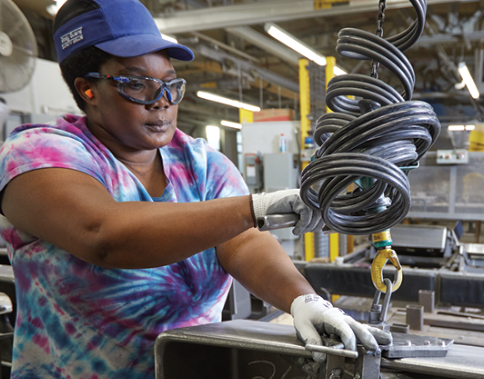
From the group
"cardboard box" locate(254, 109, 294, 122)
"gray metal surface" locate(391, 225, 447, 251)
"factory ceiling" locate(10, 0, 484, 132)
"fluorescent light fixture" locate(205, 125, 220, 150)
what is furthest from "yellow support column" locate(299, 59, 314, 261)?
"fluorescent light fixture" locate(205, 125, 220, 150)

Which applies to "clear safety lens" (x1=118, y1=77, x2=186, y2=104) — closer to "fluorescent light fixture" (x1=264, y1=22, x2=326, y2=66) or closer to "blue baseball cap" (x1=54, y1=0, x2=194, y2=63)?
"blue baseball cap" (x1=54, y1=0, x2=194, y2=63)

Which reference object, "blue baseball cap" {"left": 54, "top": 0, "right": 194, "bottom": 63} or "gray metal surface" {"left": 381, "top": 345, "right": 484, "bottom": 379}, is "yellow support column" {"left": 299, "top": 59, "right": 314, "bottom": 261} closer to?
"blue baseball cap" {"left": 54, "top": 0, "right": 194, "bottom": 63}

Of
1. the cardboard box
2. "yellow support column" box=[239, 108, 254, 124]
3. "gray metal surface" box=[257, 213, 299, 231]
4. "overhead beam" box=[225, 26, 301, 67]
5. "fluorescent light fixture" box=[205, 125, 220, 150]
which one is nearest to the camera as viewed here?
"gray metal surface" box=[257, 213, 299, 231]

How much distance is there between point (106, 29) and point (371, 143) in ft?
1.95

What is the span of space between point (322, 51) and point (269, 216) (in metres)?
8.17

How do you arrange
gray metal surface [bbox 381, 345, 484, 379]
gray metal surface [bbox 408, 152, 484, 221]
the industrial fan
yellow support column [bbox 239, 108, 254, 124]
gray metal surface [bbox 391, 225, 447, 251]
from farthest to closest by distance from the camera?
yellow support column [bbox 239, 108, 254, 124] < gray metal surface [bbox 408, 152, 484, 221] < gray metal surface [bbox 391, 225, 447, 251] < the industrial fan < gray metal surface [bbox 381, 345, 484, 379]

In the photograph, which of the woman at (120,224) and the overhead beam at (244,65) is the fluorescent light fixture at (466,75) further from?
the woman at (120,224)

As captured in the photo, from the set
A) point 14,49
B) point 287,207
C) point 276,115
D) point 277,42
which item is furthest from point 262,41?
point 287,207

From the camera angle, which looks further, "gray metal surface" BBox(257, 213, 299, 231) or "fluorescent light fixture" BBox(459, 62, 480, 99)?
Result: "fluorescent light fixture" BBox(459, 62, 480, 99)

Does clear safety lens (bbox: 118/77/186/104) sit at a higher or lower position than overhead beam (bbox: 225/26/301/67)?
lower

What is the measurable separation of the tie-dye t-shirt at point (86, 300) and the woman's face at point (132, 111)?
0.15 feet

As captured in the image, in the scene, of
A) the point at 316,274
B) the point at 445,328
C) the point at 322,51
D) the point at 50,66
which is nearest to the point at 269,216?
the point at 445,328

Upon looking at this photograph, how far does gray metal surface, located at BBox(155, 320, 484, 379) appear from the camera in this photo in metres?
0.61

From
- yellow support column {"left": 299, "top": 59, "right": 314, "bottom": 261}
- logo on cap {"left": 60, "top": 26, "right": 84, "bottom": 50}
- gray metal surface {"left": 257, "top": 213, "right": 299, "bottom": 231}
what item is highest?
yellow support column {"left": 299, "top": 59, "right": 314, "bottom": 261}
